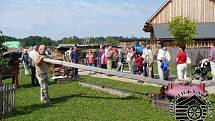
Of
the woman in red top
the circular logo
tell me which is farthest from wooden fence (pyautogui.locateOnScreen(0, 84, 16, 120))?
the woman in red top

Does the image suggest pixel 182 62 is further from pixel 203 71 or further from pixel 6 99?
pixel 6 99

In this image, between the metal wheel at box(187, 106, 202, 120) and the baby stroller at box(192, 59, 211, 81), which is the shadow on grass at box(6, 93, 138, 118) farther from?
the baby stroller at box(192, 59, 211, 81)

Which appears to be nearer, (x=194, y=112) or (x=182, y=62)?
(x=194, y=112)

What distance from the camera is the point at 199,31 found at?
188 ft

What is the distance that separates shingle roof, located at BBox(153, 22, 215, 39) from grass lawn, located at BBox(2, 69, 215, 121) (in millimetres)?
35931

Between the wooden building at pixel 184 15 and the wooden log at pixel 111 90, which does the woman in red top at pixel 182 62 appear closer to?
the wooden log at pixel 111 90

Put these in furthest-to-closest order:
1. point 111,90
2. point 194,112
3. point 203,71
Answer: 1. point 203,71
2. point 111,90
3. point 194,112

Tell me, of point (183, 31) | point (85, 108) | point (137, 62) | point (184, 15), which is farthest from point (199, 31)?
point (85, 108)

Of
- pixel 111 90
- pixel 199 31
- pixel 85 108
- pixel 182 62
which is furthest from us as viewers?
pixel 199 31

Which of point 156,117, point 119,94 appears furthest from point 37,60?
point 156,117

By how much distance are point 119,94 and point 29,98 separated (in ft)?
10.3

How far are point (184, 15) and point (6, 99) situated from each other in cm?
5013

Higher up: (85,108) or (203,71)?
(203,71)

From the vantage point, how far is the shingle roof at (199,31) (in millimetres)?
55000
